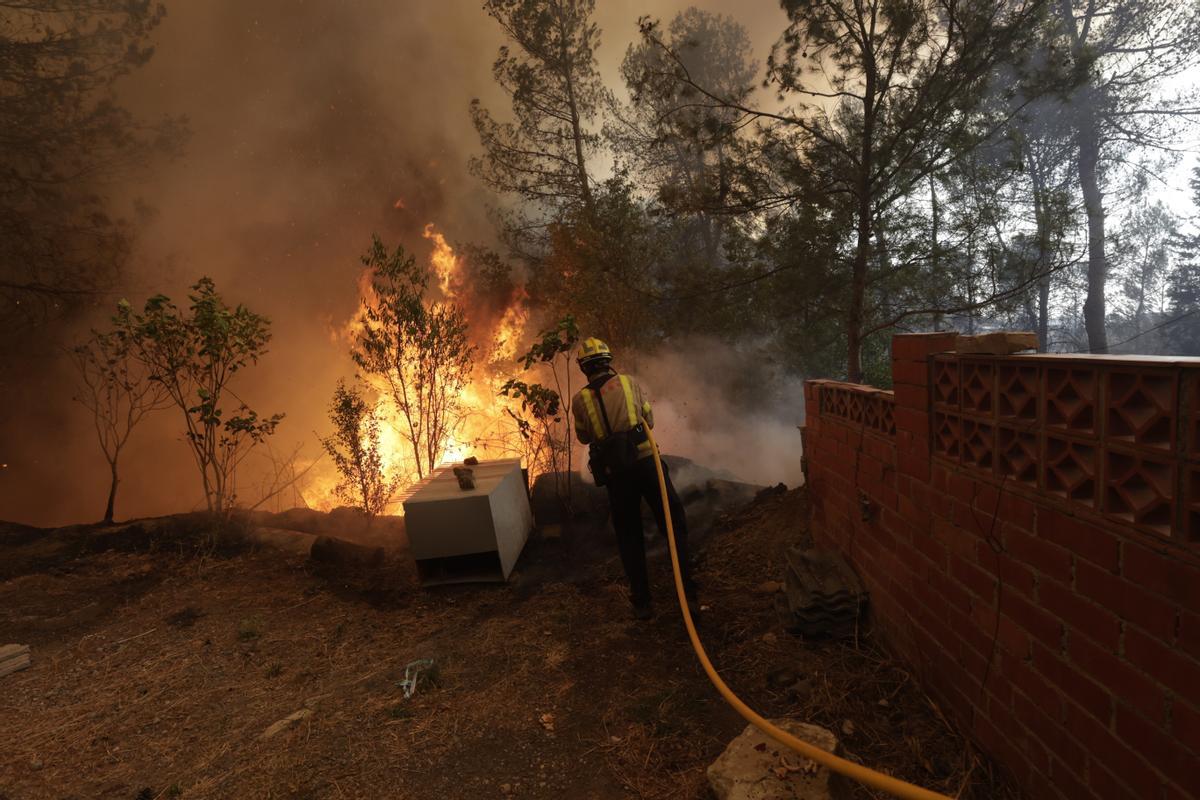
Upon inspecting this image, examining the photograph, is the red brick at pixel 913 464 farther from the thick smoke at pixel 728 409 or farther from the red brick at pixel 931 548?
the thick smoke at pixel 728 409

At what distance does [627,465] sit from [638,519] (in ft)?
1.63

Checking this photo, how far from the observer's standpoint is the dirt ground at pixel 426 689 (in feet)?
9.74

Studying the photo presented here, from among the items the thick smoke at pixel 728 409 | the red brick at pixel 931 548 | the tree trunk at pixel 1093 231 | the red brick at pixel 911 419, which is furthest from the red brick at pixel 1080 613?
the tree trunk at pixel 1093 231

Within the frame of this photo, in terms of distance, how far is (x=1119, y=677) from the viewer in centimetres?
177

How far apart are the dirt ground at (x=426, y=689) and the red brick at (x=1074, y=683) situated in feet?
2.09

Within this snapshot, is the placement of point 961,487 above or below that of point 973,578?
above

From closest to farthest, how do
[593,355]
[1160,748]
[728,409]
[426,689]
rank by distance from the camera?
[1160,748] < [426,689] < [593,355] < [728,409]

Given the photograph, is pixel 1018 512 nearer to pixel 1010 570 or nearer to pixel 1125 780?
pixel 1010 570

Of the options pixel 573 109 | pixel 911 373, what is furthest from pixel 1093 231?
pixel 911 373

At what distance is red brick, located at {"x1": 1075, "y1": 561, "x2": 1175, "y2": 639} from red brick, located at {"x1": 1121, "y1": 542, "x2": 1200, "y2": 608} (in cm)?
3

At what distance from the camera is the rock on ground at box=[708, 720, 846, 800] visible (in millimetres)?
2363

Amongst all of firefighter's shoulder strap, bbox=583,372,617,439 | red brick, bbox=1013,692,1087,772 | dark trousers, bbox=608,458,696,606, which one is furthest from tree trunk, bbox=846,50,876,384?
red brick, bbox=1013,692,1087,772

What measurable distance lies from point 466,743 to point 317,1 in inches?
646

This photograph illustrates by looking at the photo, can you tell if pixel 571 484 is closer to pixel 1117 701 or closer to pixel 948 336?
pixel 948 336
